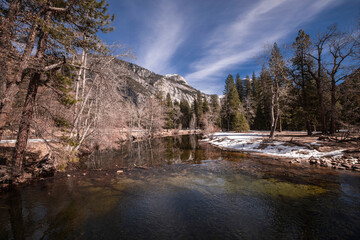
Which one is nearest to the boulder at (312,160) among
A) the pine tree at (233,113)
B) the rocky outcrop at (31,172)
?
the rocky outcrop at (31,172)

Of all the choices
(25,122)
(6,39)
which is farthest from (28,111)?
(6,39)

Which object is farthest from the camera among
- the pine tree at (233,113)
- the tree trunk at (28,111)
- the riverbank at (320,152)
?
the pine tree at (233,113)

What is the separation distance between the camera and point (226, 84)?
174ft

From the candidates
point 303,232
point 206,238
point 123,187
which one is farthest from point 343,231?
point 123,187

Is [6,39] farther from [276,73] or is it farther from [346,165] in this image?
[276,73]

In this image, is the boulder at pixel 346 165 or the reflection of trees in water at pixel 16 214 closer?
the reflection of trees in water at pixel 16 214

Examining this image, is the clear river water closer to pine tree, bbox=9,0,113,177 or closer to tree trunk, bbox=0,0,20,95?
pine tree, bbox=9,0,113,177

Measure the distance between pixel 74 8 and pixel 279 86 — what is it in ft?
75.3

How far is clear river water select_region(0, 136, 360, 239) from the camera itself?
404 cm

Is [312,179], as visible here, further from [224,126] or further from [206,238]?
[224,126]

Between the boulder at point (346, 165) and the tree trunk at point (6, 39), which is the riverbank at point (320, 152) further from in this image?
the tree trunk at point (6, 39)

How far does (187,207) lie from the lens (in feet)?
17.5

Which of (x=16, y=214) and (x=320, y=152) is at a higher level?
(x=320, y=152)

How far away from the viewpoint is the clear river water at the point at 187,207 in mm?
4035
